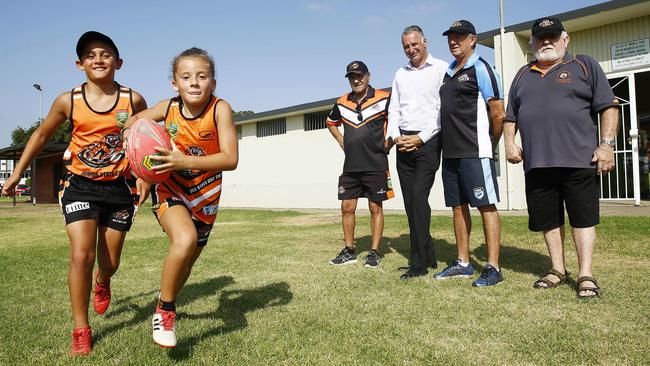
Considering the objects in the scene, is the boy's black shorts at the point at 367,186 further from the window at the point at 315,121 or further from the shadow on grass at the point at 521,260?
the window at the point at 315,121

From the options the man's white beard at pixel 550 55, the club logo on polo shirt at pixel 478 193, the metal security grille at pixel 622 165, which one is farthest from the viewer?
the metal security grille at pixel 622 165

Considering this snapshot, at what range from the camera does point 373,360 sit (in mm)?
2502

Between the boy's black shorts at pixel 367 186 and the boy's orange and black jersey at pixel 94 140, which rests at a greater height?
the boy's orange and black jersey at pixel 94 140

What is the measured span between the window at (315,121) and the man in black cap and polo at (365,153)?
15245 millimetres

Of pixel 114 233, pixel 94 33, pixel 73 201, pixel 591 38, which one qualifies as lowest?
pixel 114 233

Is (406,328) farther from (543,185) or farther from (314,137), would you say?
(314,137)

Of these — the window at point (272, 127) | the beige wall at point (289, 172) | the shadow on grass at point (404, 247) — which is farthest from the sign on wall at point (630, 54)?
the window at point (272, 127)

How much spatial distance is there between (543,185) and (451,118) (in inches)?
41.8

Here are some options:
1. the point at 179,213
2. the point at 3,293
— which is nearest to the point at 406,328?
the point at 179,213

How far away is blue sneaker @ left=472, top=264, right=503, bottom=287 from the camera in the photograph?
4.13m

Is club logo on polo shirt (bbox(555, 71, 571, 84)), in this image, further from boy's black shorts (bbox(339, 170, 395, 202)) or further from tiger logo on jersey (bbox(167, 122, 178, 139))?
tiger logo on jersey (bbox(167, 122, 178, 139))

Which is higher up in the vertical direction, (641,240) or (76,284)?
(76,284)

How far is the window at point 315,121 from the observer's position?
21191 millimetres

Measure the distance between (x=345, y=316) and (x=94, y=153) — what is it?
2136 millimetres
